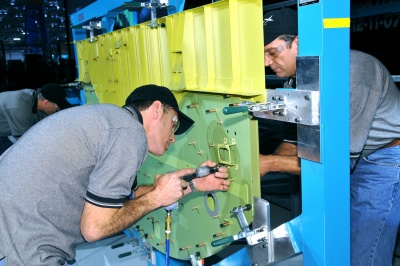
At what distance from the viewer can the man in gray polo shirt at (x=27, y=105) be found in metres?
5.12

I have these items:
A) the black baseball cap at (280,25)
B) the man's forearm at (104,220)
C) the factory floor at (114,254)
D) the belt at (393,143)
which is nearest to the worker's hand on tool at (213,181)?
the man's forearm at (104,220)

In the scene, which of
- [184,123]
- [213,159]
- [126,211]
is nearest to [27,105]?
[184,123]

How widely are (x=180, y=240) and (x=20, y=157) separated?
1332mm

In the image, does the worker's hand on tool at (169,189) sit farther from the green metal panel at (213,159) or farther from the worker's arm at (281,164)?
the worker's arm at (281,164)

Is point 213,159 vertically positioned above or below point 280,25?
below

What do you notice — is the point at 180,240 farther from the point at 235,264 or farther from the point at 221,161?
the point at 221,161

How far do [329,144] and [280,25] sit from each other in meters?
0.88

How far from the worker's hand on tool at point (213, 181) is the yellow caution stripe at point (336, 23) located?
0.94 meters

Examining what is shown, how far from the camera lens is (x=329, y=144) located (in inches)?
62.9

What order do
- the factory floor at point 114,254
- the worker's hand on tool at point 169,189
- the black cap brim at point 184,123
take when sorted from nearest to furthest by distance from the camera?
the worker's hand on tool at point 169,189, the black cap brim at point 184,123, the factory floor at point 114,254

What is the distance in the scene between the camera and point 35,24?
9711mm

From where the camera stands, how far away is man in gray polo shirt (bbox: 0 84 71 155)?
5.12 m

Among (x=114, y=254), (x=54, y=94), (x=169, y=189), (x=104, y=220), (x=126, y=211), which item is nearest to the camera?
(x=104, y=220)

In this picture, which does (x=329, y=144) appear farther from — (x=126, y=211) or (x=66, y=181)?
(x=66, y=181)
